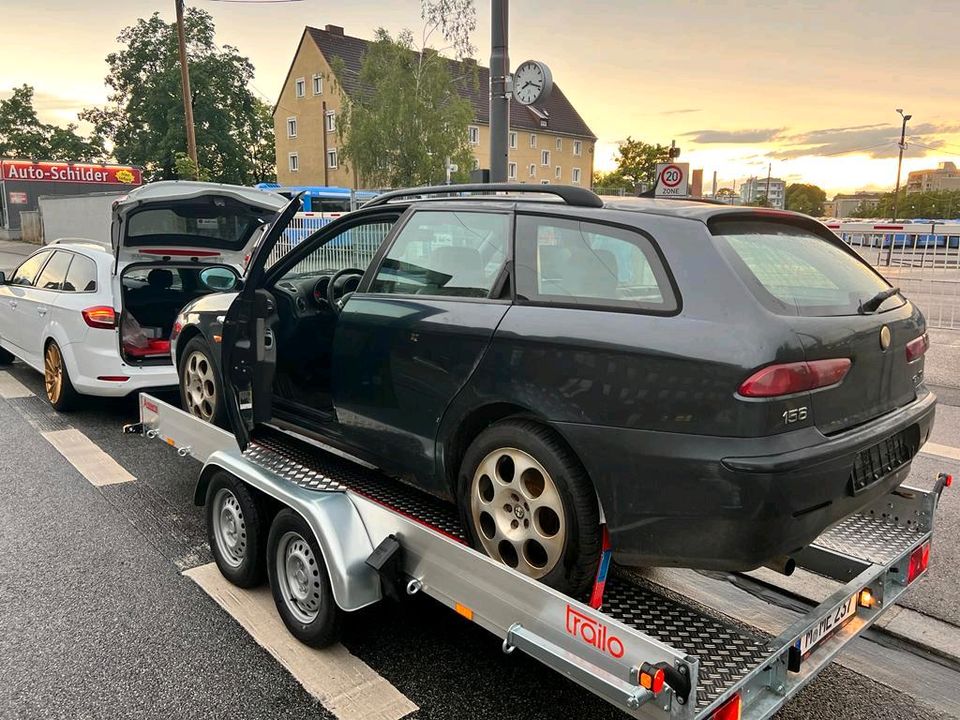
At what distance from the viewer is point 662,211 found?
260cm

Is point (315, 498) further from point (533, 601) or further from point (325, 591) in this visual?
point (533, 601)

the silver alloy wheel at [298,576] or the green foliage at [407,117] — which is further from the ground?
the green foliage at [407,117]

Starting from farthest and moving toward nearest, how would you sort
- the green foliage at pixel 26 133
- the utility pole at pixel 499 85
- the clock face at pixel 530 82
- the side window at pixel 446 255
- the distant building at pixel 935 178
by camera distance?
the distant building at pixel 935 178 → the green foliage at pixel 26 133 → the clock face at pixel 530 82 → the utility pole at pixel 499 85 → the side window at pixel 446 255

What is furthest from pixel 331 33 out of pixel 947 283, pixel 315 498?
pixel 315 498

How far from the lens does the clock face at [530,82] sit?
8984 mm

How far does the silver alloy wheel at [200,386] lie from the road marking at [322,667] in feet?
5.45

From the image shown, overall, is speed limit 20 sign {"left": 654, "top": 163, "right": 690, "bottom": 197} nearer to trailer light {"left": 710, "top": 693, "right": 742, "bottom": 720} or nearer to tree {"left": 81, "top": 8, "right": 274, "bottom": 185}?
trailer light {"left": 710, "top": 693, "right": 742, "bottom": 720}

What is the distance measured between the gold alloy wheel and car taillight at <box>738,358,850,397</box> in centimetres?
644

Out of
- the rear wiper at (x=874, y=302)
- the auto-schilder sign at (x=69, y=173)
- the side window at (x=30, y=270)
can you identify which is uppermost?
the auto-schilder sign at (x=69, y=173)

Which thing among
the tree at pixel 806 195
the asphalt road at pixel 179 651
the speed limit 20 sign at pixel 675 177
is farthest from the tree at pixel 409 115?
the tree at pixel 806 195

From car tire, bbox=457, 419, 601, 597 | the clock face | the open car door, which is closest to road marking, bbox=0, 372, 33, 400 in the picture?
the open car door

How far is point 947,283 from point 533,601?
12.5 m

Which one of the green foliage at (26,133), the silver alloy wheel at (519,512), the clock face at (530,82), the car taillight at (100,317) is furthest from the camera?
the green foliage at (26,133)

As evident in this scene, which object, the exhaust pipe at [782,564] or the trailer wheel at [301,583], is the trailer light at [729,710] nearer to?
the exhaust pipe at [782,564]
